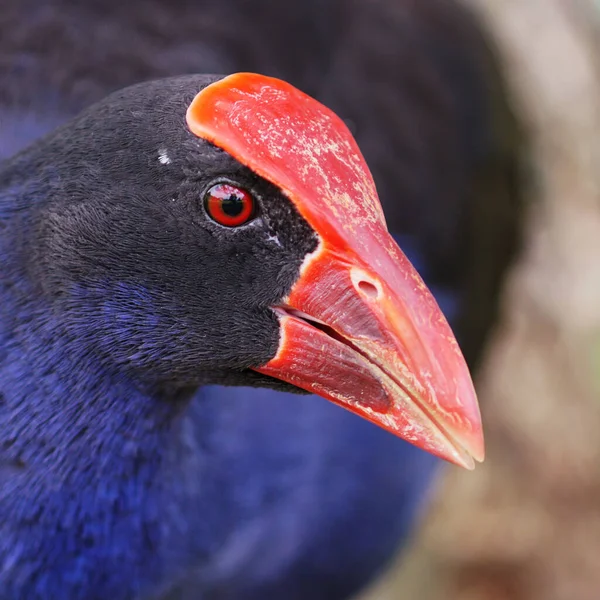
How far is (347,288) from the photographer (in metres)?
1.61

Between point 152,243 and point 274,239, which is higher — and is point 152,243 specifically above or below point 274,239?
below

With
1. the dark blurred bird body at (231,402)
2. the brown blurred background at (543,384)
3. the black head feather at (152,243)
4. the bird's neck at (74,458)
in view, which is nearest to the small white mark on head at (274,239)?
the black head feather at (152,243)

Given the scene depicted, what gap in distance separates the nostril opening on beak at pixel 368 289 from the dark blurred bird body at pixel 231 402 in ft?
1.35

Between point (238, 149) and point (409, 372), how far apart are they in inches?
20.3

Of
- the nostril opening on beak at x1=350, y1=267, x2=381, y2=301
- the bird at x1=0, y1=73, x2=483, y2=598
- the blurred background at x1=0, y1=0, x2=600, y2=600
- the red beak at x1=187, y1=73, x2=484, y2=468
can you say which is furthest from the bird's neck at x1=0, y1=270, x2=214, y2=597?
the blurred background at x1=0, y1=0, x2=600, y2=600

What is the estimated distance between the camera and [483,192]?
3367 mm

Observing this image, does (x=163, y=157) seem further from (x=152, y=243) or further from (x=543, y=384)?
(x=543, y=384)

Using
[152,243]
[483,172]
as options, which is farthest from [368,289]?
[483,172]

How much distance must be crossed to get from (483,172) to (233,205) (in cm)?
200

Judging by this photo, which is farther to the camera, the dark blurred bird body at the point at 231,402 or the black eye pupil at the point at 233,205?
the dark blurred bird body at the point at 231,402

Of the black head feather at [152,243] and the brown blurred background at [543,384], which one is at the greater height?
the black head feather at [152,243]

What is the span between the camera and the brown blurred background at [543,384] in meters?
4.26

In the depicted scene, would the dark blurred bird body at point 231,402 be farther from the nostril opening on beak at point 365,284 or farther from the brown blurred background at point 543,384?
the brown blurred background at point 543,384

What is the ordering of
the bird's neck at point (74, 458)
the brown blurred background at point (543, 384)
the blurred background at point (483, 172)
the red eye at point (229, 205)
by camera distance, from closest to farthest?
the red eye at point (229, 205) → the bird's neck at point (74, 458) → the blurred background at point (483, 172) → the brown blurred background at point (543, 384)
